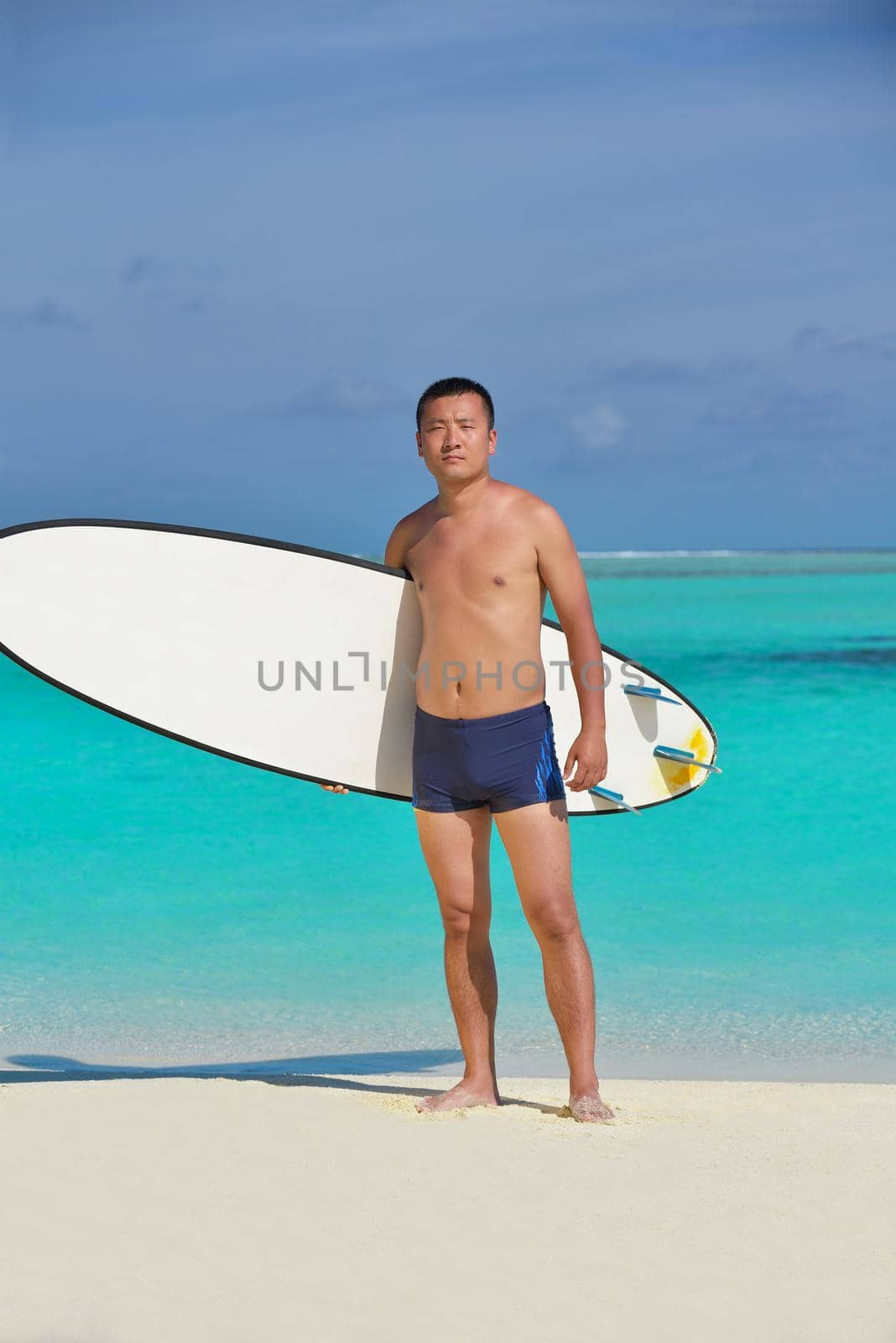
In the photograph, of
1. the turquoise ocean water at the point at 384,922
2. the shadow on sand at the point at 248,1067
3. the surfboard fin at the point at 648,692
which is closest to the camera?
the surfboard fin at the point at 648,692

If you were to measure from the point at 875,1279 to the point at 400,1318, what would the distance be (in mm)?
680

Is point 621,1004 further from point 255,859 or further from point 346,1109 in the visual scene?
point 255,859

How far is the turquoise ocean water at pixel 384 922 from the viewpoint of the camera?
419cm

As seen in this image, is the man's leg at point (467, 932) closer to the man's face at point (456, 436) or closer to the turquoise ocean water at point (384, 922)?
the man's face at point (456, 436)

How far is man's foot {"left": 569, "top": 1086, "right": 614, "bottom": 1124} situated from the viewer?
262 centimetres

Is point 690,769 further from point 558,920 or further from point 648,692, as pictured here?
point 558,920

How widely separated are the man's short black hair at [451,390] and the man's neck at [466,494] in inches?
5.2

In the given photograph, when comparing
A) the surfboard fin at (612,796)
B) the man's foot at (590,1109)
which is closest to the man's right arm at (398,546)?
the surfboard fin at (612,796)

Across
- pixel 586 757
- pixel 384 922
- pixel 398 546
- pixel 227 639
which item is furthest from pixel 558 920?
pixel 384 922

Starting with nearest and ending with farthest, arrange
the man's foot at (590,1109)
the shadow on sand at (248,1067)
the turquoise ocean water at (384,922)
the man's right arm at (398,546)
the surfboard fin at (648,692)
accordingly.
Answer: the man's foot at (590,1109)
the man's right arm at (398,546)
the surfboard fin at (648,692)
the shadow on sand at (248,1067)
the turquoise ocean water at (384,922)

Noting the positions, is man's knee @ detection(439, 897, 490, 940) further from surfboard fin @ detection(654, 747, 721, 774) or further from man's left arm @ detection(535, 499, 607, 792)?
surfboard fin @ detection(654, 747, 721, 774)

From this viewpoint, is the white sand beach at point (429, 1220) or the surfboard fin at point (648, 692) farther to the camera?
the surfboard fin at point (648, 692)

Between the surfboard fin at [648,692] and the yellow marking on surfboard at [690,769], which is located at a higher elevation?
the surfboard fin at [648,692]

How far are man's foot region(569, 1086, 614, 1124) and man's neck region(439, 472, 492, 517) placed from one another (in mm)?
1205
